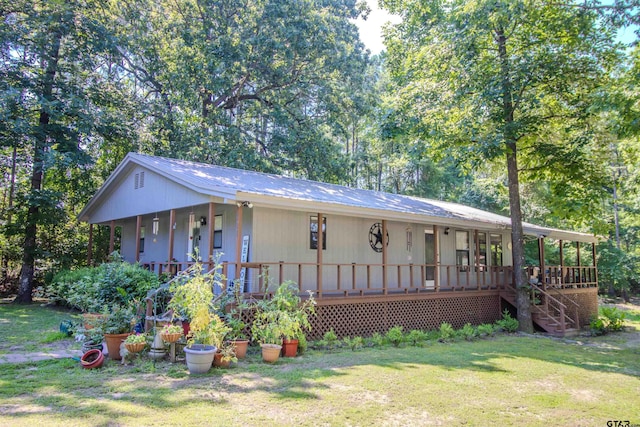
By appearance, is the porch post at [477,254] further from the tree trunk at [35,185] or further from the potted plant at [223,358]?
the tree trunk at [35,185]

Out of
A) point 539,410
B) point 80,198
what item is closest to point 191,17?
point 80,198

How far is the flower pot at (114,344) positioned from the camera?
734cm

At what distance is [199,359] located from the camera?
21.7 ft

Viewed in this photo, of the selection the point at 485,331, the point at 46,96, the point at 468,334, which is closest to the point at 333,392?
the point at 468,334

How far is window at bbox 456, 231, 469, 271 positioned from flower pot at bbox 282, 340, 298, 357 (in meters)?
9.49

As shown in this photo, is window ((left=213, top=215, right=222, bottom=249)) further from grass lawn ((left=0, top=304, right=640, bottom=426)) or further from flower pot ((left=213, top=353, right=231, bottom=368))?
flower pot ((left=213, top=353, right=231, bottom=368))

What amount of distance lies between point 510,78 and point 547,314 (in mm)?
7516

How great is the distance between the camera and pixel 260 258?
11234 millimetres

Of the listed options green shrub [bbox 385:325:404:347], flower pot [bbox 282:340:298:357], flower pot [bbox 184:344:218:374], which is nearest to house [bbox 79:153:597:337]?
green shrub [bbox 385:325:404:347]

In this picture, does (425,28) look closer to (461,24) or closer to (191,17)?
(461,24)

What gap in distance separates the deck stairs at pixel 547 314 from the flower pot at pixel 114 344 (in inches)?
482

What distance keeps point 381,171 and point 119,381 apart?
32.9 metres

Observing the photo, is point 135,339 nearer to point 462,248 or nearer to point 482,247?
point 462,248

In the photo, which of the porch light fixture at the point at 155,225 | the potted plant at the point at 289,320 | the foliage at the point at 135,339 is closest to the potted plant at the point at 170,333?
the foliage at the point at 135,339
